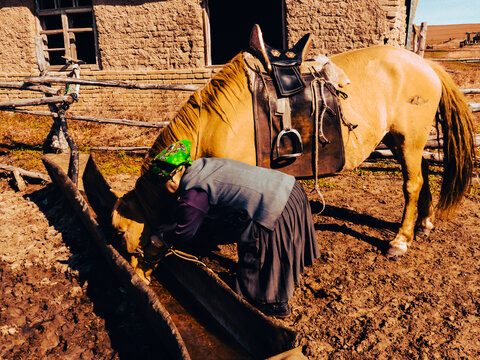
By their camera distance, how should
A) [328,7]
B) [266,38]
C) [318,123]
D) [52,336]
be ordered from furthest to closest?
[266,38] → [328,7] → [318,123] → [52,336]

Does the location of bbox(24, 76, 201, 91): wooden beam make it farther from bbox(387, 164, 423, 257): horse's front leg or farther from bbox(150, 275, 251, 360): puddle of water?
bbox(150, 275, 251, 360): puddle of water

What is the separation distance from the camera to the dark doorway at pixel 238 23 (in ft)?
38.1

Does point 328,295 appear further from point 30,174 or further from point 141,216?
point 30,174

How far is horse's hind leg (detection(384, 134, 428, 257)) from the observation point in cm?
349

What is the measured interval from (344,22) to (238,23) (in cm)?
673

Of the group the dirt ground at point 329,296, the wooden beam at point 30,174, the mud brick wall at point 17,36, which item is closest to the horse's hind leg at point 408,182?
the dirt ground at point 329,296

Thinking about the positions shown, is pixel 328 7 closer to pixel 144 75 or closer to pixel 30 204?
pixel 144 75

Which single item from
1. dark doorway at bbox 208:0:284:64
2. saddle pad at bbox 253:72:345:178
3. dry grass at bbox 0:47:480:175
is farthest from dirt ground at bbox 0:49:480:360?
dark doorway at bbox 208:0:284:64

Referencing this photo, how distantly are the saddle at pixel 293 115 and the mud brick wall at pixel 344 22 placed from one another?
3.87 meters

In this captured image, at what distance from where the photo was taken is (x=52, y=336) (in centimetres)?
260

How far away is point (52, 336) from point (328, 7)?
6.46 metres

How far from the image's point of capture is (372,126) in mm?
3336

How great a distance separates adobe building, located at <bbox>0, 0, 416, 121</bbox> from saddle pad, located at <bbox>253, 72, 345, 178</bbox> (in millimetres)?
4133

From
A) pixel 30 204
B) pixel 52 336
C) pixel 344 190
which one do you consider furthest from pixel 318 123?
pixel 30 204
